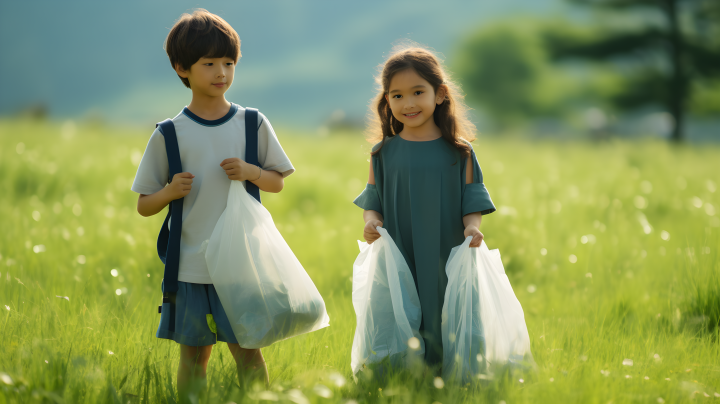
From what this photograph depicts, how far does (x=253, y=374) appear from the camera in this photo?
2.52m

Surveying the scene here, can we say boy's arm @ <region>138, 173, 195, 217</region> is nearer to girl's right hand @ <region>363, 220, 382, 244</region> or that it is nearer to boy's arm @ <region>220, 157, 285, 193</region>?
boy's arm @ <region>220, 157, 285, 193</region>

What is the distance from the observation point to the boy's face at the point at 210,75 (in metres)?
2.35

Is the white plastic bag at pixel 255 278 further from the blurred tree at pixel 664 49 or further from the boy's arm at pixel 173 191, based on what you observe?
the blurred tree at pixel 664 49

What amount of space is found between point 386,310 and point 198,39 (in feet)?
5.01

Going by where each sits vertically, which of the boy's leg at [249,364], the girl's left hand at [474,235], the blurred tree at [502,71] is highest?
the blurred tree at [502,71]

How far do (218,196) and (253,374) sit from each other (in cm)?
86

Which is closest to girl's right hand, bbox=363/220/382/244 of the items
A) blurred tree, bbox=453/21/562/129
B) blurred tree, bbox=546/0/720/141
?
blurred tree, bbox=546/0/720/141

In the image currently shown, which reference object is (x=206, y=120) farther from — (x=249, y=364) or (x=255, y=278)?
(x=249, y=364)

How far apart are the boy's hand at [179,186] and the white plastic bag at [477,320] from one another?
4.14 feet

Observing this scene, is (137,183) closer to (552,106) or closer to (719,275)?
(719,275)

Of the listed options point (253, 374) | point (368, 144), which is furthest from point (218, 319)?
point (368, 144)

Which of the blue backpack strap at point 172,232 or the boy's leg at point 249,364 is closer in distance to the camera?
the blue backpack strap at point 172,232

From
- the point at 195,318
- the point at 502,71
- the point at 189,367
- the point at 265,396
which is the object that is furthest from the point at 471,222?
the point at 502,71

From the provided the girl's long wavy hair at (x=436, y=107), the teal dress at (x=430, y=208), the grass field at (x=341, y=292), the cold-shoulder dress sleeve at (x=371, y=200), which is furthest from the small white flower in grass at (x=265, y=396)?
the girl's long wavy hair at (x=436, y=107)
